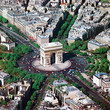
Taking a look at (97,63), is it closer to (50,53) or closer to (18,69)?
(50,53)

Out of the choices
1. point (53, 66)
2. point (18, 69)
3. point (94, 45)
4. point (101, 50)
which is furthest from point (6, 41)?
point (101, 50)

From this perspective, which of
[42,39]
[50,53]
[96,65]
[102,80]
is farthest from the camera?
[42,39]

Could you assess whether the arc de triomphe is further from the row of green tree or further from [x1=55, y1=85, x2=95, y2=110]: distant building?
[x1=55, y1=85, x2=95, y2=110]: distant building

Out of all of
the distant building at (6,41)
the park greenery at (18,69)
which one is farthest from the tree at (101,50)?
the distant building at (6,41)

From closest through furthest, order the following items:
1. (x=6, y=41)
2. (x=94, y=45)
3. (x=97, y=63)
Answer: (x=97, y=63) → (x=94, y=45) → (x=6, y=41)

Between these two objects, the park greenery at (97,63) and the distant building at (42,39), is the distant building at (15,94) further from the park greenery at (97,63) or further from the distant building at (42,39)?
the distant building at (42,39)
